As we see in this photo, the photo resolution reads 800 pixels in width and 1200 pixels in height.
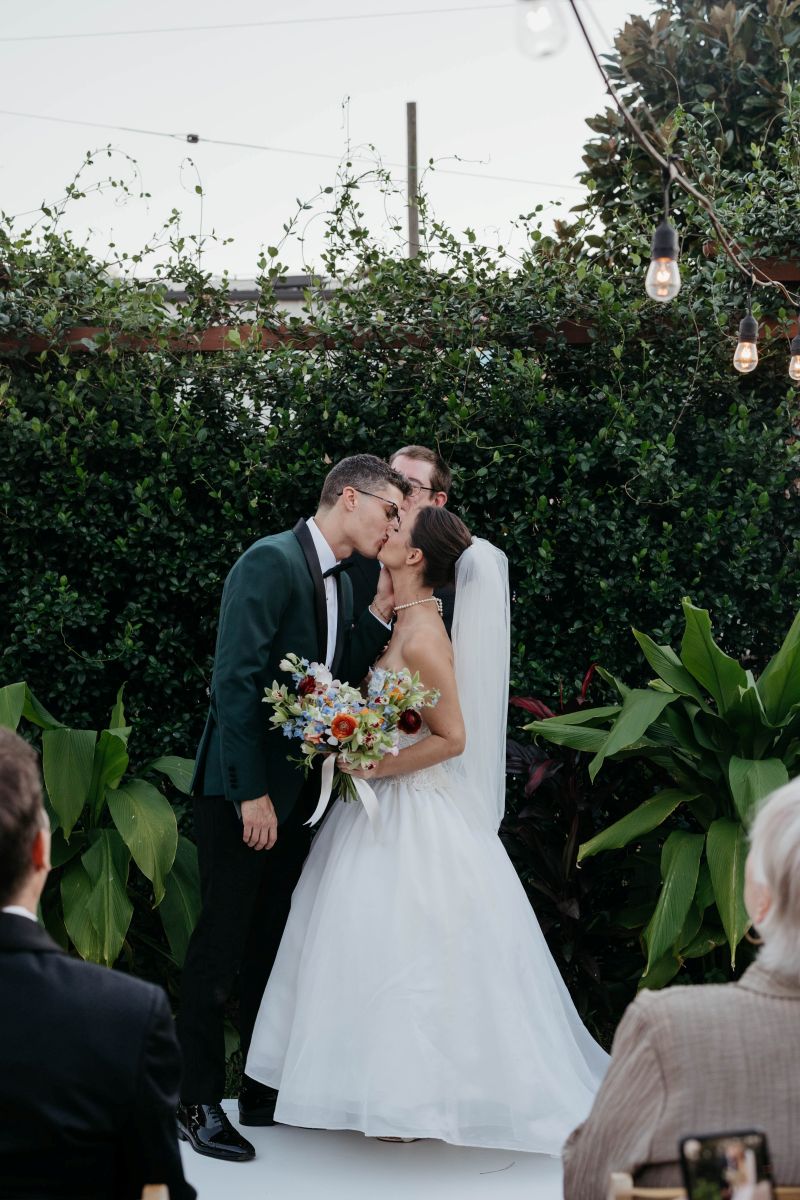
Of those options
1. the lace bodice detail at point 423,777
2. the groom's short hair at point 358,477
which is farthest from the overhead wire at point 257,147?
the lace bodice detail at point 423,777

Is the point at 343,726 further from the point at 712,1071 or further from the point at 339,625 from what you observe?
the point at 712,1071

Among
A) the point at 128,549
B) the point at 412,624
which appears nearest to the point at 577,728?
the point at 412,624

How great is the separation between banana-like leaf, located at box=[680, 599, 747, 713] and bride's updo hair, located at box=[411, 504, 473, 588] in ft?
2.77

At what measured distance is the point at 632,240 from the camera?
176 inches

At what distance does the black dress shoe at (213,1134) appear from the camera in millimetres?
3137

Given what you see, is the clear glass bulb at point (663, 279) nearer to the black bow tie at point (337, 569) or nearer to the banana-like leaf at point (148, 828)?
the black bow tie at point (337, 569)

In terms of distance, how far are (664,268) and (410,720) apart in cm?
146

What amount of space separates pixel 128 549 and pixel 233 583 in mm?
1129

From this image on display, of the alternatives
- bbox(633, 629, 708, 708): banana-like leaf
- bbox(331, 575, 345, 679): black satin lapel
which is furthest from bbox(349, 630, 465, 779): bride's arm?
bbox(633, 629, 708, 708): banana-like leaf

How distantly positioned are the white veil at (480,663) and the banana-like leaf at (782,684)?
94cm

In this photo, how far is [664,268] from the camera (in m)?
2.76

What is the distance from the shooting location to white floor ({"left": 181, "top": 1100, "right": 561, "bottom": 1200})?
295cm

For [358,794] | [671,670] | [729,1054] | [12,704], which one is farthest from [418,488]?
[729,1054]

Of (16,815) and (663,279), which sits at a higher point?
(663,279)
